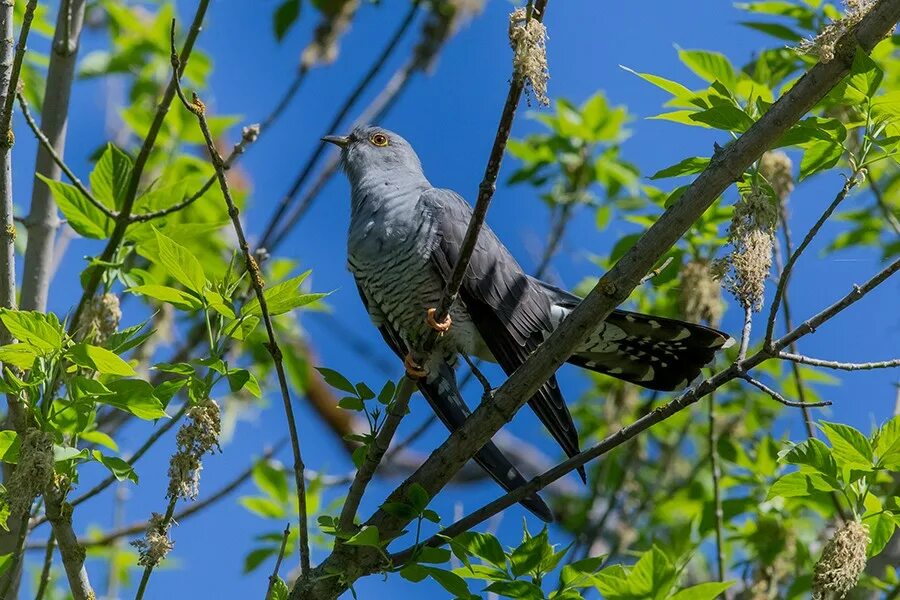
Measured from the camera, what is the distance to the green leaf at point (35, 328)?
223 centimetres

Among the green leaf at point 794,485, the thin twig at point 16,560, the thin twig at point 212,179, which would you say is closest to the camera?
the green leaf at point 794,485

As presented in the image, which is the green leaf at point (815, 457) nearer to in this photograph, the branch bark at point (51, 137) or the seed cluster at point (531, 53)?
the seed cluster at point (531, 53)

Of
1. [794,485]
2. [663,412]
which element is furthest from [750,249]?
[794,485]

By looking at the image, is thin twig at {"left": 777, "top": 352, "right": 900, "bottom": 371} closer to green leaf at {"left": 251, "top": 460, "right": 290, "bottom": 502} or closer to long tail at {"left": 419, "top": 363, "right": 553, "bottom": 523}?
long tail at {"left": 419, "top": 363, "right": 553, "bottom": 523}

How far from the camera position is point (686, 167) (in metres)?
2.64

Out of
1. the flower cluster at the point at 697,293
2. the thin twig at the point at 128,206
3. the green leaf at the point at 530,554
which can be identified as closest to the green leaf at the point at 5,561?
the thin twig at the point at 128,206

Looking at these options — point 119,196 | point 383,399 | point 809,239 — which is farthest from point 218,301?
point 809,239

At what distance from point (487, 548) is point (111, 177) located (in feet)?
5.51

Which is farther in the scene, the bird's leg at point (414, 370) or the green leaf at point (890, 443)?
the bird's leg at point (414, 370)

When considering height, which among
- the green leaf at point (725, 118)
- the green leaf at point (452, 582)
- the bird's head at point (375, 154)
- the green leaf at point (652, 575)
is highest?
the bird's head at point (375, 154)

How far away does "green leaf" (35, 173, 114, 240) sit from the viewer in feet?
10.1

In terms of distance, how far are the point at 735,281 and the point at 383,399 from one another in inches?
37.1

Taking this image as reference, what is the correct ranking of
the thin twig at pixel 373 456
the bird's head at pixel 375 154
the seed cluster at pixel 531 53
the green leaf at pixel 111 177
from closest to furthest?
the seed cluster at pixel 531 53
the thin twig at pixel 373 456
the green leaf at pixel 111 177
the bird's head at pixel 375 154

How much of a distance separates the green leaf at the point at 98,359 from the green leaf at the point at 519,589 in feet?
3.12
